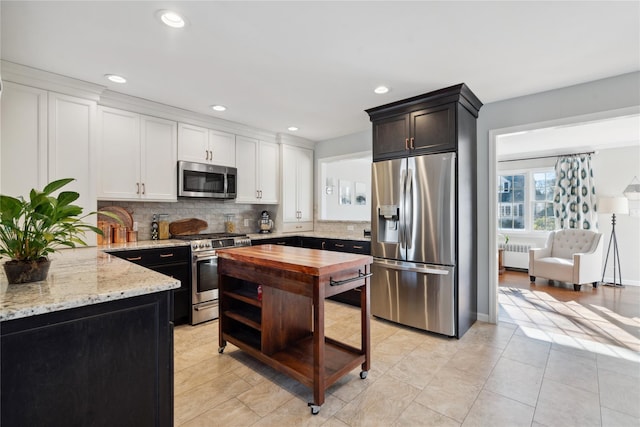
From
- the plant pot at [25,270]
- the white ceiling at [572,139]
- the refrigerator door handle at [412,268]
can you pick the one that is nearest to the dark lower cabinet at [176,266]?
the plant pot at [25,270]

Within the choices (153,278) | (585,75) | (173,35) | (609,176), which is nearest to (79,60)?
(173,35)

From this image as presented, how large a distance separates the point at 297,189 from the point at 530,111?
3.27 metres

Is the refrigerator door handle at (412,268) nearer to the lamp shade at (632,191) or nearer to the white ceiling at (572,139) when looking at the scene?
the white ceiling at (572,139)

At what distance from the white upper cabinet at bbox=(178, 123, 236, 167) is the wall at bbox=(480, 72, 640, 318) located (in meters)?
3.18

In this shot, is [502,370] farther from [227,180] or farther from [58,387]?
[227,180]

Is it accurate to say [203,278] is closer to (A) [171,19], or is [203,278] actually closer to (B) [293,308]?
(B) [293,308]

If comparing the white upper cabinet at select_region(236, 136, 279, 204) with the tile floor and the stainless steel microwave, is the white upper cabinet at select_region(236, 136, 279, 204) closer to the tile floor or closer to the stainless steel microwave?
the stainless steel microwave

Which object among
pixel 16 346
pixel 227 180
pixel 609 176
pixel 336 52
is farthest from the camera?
pixel 609 176

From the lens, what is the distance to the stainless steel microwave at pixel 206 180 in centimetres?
368

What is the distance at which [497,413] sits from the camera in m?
1.89

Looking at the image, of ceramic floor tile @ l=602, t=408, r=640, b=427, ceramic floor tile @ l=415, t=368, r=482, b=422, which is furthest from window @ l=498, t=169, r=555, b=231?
ceramic floor tile @ l=415, t=368, r=482, b=422

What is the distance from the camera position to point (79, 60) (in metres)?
2.47

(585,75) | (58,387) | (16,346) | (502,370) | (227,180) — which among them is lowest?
(502,370)

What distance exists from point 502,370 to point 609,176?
5.08m
